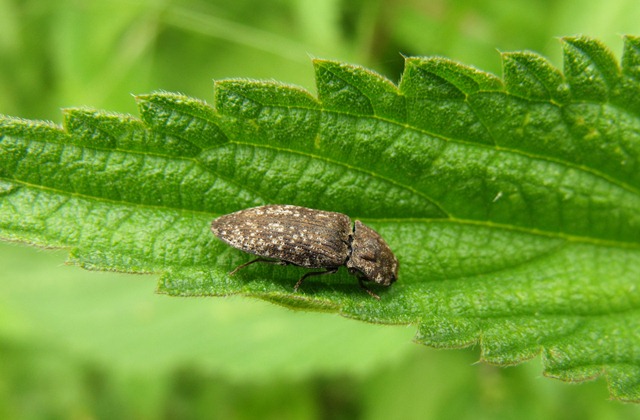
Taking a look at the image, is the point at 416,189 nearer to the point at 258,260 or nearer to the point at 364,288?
the point at 364,288

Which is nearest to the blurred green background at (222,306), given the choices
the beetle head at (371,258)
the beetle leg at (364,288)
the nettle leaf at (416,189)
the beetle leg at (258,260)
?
the nettle leaf at (416,189)

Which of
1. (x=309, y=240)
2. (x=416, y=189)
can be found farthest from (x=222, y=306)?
(x=416, y=189)

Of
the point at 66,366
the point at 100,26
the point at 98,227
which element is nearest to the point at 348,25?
the point at 100,26

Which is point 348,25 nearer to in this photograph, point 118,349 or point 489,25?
point 489,25

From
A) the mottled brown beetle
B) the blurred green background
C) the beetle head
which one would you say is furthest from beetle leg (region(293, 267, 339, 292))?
the blurred green background

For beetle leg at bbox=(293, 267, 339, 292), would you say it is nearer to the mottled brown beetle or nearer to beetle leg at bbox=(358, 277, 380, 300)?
the mottled brown beetle

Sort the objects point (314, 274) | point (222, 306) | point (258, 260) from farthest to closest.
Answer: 1. point (222, 306)
2. point (314, 274)
3. point (258, 260)
